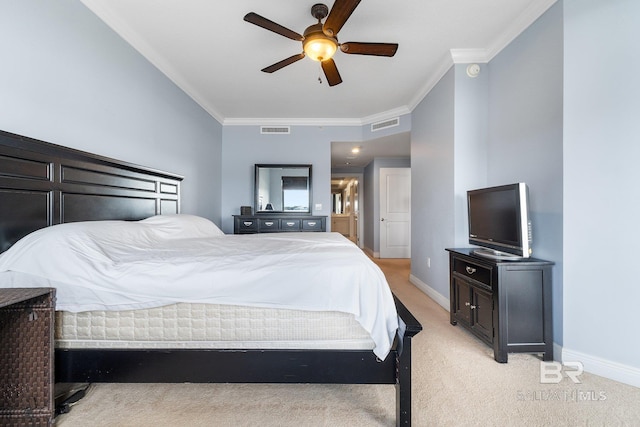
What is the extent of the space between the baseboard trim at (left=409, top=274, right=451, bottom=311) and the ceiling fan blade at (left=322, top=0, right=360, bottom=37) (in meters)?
2.72

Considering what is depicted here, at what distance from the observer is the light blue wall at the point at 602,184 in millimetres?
1648

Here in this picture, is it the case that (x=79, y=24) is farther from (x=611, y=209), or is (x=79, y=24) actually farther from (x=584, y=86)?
(x=611, y=209)

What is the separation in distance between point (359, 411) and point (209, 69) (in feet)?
11.2

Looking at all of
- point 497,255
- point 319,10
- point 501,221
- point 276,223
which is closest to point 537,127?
point 501,221

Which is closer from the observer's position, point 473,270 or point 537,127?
point 537,127

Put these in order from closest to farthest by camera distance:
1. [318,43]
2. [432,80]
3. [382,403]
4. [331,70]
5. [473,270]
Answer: [382,403]
[318,43]
[473,270]
[331,70]
[432,80]

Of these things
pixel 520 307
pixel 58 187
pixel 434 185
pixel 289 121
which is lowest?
pixel 520 307

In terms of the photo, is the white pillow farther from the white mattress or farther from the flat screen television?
the flat screen television

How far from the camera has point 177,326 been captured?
1291 mm

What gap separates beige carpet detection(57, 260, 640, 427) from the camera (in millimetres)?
1344

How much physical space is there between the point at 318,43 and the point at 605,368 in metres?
2.90

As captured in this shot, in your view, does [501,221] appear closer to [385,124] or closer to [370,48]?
[370,48]

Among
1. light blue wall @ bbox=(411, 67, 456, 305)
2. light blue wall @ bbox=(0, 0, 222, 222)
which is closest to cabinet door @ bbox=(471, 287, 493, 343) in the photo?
light blue wall @ bbox=(411, 67, 456, 305)

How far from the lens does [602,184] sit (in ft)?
5.65
